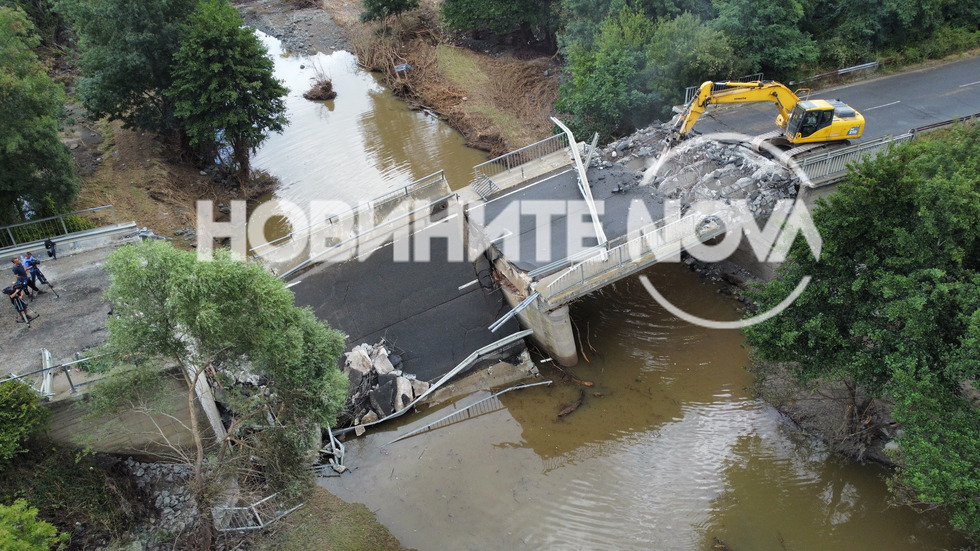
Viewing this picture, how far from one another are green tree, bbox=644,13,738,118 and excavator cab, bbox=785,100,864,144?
5.35m

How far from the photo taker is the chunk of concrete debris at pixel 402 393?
18266 millimetres

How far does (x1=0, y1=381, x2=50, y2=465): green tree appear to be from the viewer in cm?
1386

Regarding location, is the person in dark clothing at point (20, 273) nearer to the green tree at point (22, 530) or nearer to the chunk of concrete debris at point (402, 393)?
the green tree at point (22, 530)

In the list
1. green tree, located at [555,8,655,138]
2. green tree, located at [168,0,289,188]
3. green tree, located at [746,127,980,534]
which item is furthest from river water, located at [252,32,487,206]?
green tree, located at [746,127,980,534]

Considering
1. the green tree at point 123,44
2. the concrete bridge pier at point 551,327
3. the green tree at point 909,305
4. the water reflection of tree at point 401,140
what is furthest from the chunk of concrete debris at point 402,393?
the green tree at point 123,44

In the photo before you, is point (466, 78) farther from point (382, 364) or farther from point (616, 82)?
point (382, 364)

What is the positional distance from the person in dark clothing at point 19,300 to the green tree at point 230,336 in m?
6.34

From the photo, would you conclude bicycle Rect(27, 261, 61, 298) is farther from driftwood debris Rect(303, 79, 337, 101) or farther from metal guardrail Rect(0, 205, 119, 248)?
driftwood debris Rect(303, 79, 337, 101)

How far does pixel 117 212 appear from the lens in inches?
989

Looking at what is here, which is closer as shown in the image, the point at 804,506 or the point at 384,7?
the point at 804,506

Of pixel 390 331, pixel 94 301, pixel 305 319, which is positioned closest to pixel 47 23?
pixel 94 301

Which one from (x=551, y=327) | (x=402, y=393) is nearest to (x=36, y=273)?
(x=402, y=393)

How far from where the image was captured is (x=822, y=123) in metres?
20.1

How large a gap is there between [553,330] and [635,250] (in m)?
3.21
